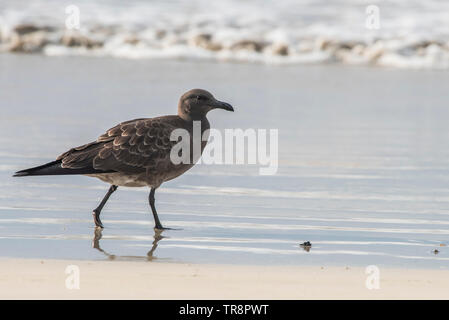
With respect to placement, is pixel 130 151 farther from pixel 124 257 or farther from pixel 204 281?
pixel 204 281

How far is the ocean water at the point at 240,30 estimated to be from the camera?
2502 cm

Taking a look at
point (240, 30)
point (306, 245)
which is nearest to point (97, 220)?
point (306, 245)

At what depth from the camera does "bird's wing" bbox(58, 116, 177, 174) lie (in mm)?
8294

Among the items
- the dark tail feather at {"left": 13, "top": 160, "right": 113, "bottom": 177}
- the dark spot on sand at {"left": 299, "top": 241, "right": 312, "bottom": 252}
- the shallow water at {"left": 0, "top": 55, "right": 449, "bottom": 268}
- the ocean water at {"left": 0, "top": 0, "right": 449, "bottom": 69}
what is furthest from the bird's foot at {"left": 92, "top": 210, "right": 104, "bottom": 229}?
the ocean water at {"left": 0, "top": 0, "right": 449, "bottom": 69}

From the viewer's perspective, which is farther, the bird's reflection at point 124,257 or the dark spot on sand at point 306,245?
the dark spot on sand at point 306,245

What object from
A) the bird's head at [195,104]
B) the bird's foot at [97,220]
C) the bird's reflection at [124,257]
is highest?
the bird's head at [195,104]

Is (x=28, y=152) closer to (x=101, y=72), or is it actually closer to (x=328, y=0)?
(x=101, y=72)

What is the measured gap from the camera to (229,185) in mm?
10141

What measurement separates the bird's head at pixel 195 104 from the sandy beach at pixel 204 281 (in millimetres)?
2345

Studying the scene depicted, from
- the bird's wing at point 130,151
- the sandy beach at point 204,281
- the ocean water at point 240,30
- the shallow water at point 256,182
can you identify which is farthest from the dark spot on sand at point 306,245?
the ocean water at point 240,30

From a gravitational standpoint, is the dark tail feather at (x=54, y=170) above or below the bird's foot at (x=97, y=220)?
above

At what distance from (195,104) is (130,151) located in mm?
888

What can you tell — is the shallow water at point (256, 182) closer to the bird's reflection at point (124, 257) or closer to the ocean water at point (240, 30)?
the bird's reflection at point (124, 257)

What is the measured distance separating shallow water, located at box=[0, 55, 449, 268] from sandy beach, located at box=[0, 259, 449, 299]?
0.92 ft
